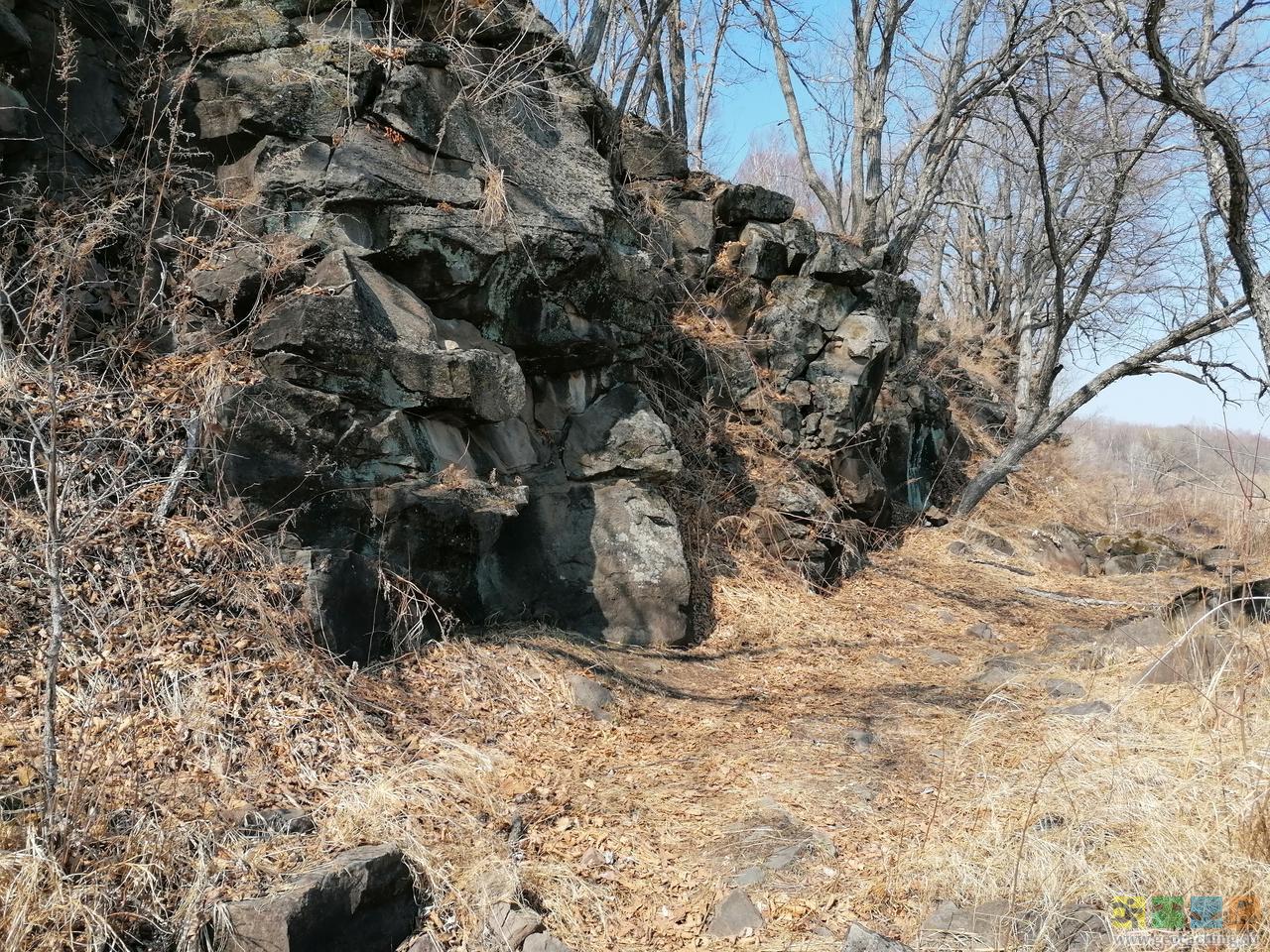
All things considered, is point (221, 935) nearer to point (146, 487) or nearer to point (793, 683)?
point (146, 487)

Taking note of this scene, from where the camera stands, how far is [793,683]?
6469 mm

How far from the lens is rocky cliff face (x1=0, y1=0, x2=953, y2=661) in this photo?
18.0 ft

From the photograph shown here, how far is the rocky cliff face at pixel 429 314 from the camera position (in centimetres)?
550

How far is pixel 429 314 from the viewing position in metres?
6.36

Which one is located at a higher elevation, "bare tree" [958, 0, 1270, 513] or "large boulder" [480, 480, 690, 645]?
"bare tree" [958, 0, 1270, 513]

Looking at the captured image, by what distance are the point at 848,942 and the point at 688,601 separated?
12.2 feet

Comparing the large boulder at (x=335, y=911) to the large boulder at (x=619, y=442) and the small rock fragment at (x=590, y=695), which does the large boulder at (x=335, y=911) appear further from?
the large boulder at (x=619, y=442)

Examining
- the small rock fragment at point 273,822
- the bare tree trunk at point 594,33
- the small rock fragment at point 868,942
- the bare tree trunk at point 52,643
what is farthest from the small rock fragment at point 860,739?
the bare tree trunk at point 594,33

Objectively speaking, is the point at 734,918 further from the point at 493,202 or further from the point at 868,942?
the point at 493,202

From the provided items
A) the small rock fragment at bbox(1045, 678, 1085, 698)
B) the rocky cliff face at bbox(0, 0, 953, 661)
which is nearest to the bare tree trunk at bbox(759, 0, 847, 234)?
the rocky cliff face at bbox(0, 0, 953, 661)

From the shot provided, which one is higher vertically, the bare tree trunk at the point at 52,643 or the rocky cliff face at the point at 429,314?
the rocky cliff face at the point at 429,314

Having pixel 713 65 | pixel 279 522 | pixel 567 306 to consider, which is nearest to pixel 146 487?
pixel 279 522

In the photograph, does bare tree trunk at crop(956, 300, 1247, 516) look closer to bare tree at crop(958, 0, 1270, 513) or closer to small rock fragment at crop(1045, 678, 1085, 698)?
bare tree at crop(958, 0, 1270, 513)

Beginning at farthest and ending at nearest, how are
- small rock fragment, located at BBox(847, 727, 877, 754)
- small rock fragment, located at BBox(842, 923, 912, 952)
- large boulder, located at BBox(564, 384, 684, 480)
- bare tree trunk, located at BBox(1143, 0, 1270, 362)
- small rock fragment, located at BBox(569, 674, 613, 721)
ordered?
large boulder, located at BBox(564, 384, 684, 480) → bare tree trunk, located at BBox(1143, 0, 1270, 362) → small rock fragment, located at BBox(569, 674, 613, 721) → small rock fragment, located at BBox(847, 727, 877, 754) → small rock fragment, located at BBox(842, 923, 912, 952)
